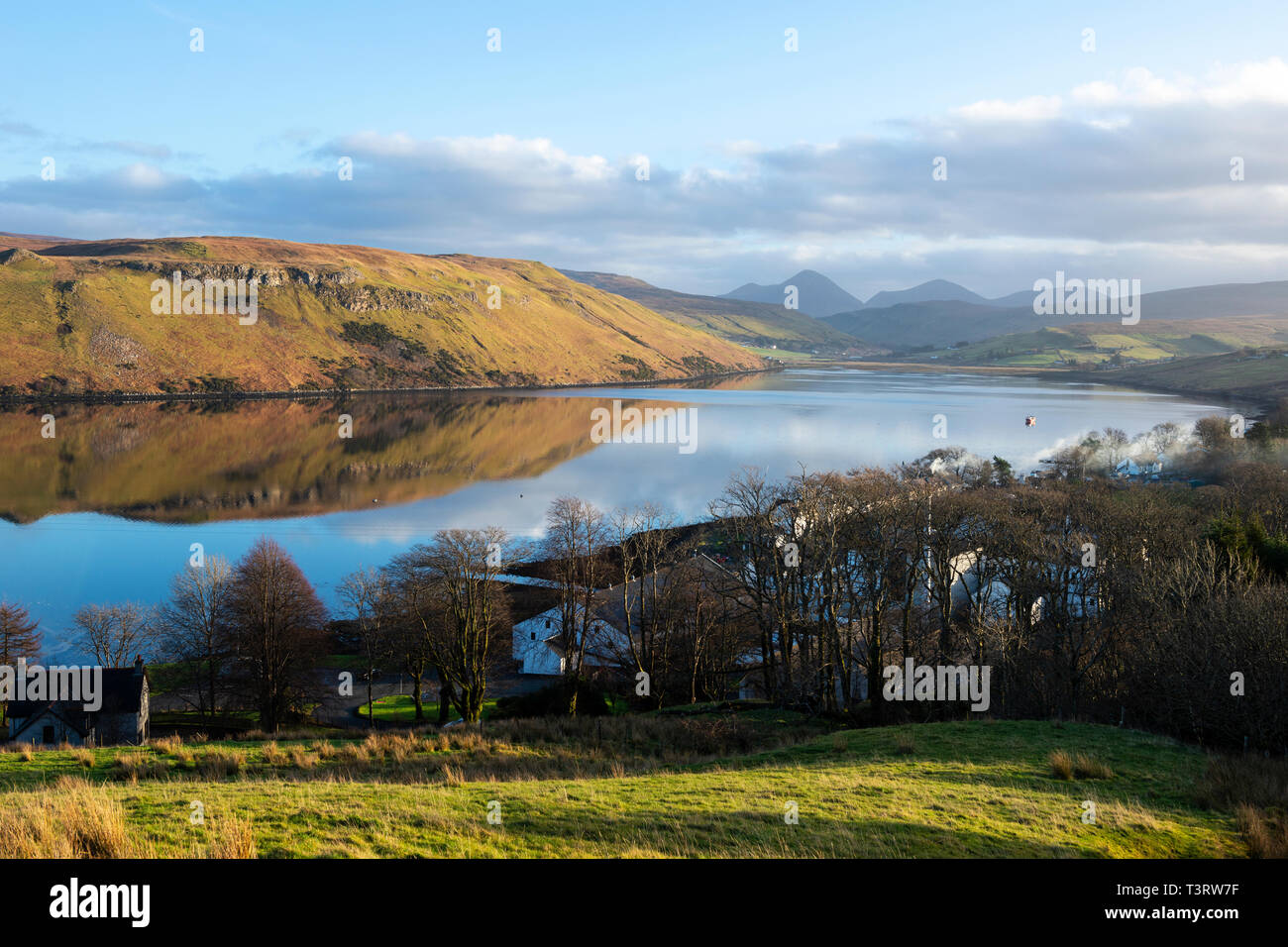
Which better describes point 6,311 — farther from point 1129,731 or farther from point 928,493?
point 1129,731

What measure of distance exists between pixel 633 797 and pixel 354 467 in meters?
88.8

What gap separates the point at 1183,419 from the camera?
409ft

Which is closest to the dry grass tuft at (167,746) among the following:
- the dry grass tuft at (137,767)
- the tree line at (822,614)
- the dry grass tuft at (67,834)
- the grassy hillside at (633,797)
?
the grassy hillside at (633,797)

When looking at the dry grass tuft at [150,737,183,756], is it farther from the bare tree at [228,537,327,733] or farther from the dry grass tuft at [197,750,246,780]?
the bare tree at [228,537,327,733]

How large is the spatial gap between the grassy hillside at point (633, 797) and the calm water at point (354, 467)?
109 ft

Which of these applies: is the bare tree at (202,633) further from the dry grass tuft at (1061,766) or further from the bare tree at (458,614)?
the dry grass tuft at (1061,766)

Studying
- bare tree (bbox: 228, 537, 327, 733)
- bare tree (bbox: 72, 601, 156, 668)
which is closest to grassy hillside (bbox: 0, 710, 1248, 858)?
bare tree (bbox: 228, 537, 327, 733)

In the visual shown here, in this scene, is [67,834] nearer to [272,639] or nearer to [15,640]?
[272,639]

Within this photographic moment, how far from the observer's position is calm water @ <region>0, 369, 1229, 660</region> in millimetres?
59094

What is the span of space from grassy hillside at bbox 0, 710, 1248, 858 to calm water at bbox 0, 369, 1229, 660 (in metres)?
33.3

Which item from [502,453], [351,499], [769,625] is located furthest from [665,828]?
[502,453]

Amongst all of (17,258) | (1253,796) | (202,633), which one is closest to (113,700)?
(202,633)

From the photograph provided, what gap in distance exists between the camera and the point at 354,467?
9381cm

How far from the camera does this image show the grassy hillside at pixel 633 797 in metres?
8.91
